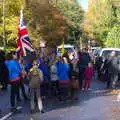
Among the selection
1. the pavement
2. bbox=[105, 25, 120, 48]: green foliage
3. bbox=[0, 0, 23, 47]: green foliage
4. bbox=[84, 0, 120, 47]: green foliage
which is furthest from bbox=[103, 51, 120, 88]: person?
bbox=[84, 0, 120, 47]: green foliage

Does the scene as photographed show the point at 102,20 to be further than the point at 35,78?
Yes

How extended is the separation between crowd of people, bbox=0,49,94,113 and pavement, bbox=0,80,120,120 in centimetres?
35

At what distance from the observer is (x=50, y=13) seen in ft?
198

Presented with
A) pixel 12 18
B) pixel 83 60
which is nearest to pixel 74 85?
pixel 83 60

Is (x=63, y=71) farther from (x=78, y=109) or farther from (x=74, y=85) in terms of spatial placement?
(x=78, y=109)

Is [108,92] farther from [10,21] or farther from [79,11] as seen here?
[79,11]

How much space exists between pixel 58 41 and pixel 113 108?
50.1 metres

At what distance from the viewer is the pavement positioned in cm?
1465

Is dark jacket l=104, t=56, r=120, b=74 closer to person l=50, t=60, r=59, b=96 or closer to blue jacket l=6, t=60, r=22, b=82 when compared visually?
person l=50, t=60, r=59, b=96

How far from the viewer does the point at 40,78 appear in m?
15.9

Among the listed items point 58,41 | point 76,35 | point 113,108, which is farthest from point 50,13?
point 113,108

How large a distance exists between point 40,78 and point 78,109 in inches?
60.9

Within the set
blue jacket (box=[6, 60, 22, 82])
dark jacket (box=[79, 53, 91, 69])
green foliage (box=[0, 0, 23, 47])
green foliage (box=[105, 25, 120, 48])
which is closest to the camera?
blue jacket (box=[6, 60, 22, 82])

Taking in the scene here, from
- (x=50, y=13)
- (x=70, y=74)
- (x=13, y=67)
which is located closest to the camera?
(x=13, y=67)
